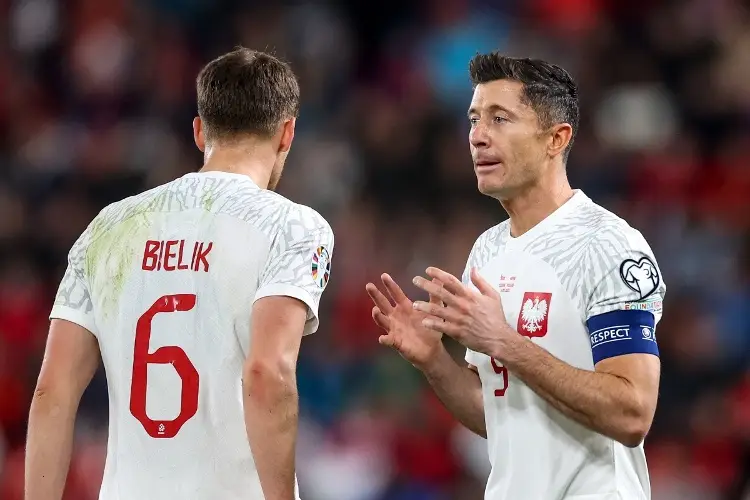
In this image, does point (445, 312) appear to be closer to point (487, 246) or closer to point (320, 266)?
point (320, 266)

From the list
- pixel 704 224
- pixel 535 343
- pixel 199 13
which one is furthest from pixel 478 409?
pixel 199 13

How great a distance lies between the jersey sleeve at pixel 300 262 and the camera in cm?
394

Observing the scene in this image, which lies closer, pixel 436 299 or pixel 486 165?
pixel 436 299

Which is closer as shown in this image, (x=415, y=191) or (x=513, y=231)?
(x=513, y=231)

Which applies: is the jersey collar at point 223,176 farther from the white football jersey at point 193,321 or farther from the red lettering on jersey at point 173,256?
the red lettering on jersey at point 173,256

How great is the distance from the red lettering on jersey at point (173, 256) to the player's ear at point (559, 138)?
1493mm

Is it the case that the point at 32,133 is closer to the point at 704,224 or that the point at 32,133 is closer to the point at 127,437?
the point at 704,224

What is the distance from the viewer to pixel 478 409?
4906 millimetres

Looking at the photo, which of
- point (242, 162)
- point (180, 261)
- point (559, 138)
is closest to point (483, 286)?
point (559, 138)

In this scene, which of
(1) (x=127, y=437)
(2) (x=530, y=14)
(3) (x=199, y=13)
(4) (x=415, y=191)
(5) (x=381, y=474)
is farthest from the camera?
(3) (x=199, y=13)

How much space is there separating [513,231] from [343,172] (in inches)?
252

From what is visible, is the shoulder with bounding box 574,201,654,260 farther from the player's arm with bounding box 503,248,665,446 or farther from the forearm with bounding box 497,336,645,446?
the forearm with bounding box 497,336,645,446

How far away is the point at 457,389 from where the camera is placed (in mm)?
4895

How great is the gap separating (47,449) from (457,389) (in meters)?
1.61
